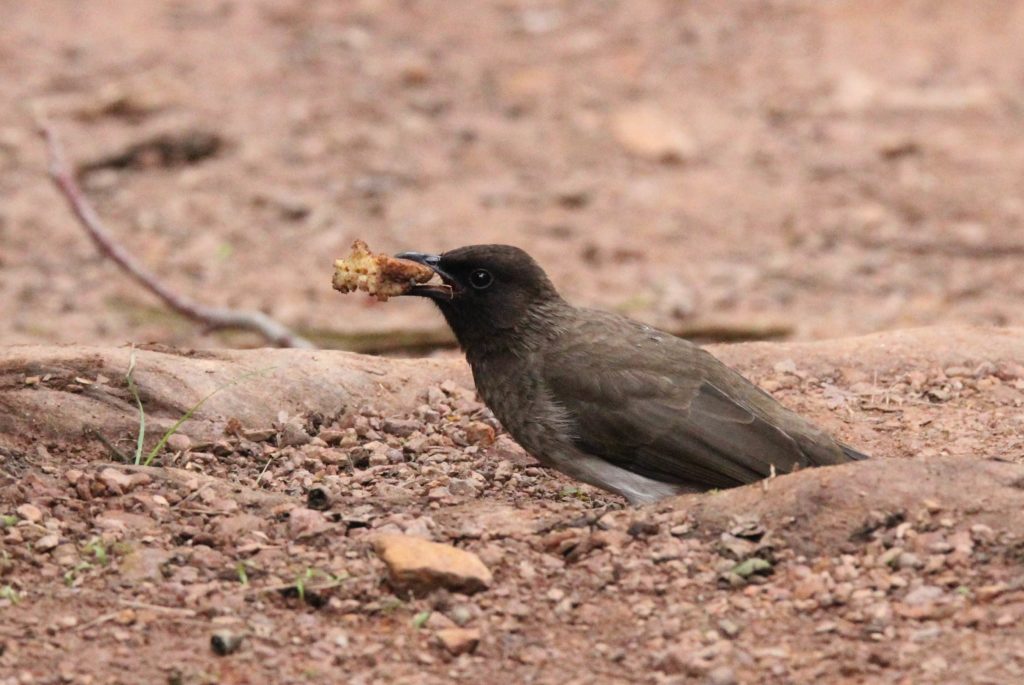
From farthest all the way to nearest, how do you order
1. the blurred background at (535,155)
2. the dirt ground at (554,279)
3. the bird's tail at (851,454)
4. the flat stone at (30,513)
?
the blurred background at (535,155)
the bird's tail at (851,454)
the flat stone at (30,513)
the dirt ground at (554,279)

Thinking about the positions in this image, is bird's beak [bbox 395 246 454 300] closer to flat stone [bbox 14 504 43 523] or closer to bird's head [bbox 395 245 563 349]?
bird's head [bbox 395 245 563 349]

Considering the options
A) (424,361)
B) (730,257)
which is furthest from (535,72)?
(424,361)

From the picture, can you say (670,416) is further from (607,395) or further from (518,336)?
(518,336)

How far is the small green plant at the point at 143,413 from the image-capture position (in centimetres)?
578

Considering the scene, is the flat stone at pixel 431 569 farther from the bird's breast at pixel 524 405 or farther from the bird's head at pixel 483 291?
the bird's head at pixel 483 291

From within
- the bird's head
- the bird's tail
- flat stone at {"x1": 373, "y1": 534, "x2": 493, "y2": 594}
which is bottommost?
the bird's tail

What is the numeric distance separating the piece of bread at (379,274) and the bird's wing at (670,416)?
623mm

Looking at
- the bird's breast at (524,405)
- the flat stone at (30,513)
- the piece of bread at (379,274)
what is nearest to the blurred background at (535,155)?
the piece of bread at (379,274)

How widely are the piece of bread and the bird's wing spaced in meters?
0.62

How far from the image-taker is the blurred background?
456 inches

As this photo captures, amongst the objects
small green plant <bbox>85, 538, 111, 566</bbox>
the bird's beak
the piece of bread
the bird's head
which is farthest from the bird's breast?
small green plant <bbox>85, 538, 111, 566</bbox>

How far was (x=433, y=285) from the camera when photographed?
6.34 m

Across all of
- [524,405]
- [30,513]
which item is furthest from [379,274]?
[30,513]

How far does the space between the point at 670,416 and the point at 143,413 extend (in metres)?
1.90
